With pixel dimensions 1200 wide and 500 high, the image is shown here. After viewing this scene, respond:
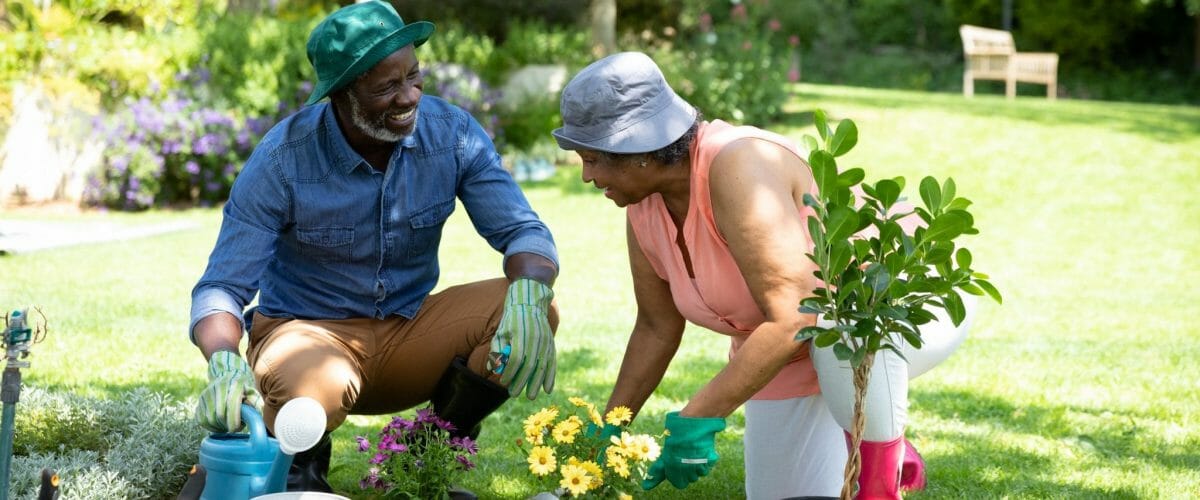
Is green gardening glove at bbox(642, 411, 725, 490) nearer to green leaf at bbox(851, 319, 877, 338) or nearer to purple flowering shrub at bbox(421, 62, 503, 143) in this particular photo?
green leaf at bbox(851, 319, 877, 338)

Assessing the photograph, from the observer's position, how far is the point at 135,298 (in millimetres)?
6793

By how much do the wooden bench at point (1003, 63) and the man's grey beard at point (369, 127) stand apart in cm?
1622

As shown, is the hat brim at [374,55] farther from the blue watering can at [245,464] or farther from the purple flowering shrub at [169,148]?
the purple flowering shrub at [169,148]

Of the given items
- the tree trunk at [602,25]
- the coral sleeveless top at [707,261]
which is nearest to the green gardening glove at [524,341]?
the coral sleeveless top at [707,261]

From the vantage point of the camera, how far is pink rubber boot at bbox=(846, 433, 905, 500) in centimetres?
277

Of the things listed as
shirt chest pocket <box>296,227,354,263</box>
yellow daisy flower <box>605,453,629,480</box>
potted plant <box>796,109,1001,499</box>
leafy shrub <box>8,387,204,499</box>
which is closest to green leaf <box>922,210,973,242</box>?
potted plant <box>796,109,1001,499</box>

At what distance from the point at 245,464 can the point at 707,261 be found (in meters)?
1.16

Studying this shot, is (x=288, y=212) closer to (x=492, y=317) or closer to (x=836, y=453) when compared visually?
(x=492, y=317)

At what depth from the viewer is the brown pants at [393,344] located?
295 centimetres

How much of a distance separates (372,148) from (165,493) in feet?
3.41

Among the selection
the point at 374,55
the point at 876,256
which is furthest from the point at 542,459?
the point at 374,55

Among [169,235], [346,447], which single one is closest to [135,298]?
[169,235]

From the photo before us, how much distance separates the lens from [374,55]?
2898mm

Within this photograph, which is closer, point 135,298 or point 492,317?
point 492,317
